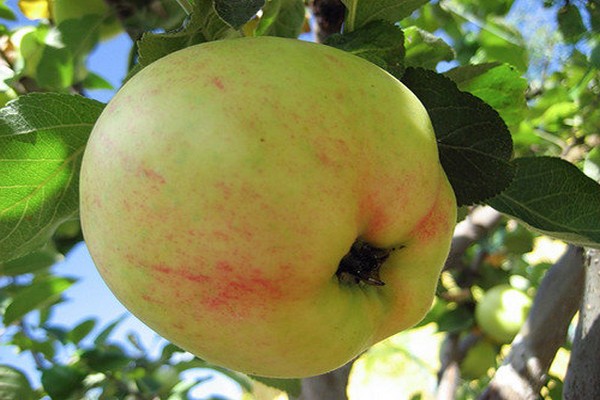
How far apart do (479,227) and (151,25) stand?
2.60 ft

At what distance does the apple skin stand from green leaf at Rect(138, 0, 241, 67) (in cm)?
12

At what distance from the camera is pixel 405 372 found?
4625 mm

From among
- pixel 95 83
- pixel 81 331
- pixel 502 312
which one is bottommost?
pixel 502 312

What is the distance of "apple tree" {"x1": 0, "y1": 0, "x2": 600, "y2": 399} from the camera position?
1.79ft

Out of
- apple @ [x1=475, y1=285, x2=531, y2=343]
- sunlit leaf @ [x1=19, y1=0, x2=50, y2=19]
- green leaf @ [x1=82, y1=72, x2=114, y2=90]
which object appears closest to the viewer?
sunlit leaf @ [x1=19, y1=0, x2=50, y2=19]

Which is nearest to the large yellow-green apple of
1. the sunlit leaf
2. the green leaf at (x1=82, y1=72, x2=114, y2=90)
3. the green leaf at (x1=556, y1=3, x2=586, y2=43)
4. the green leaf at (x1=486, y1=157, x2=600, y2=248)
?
the sunlit leaf

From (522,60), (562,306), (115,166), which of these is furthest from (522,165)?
(522,60)

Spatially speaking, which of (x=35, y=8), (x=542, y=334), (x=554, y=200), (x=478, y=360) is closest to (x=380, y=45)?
(x=554, y=200)

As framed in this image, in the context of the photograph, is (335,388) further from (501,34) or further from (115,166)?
(501,34)

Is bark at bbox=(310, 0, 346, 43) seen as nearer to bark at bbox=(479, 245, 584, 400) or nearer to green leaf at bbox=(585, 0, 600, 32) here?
green leaf at bbox=(585, 0, 600, 32)

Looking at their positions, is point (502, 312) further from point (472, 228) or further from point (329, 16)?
point (329, 16)

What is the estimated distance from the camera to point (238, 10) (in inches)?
24.8

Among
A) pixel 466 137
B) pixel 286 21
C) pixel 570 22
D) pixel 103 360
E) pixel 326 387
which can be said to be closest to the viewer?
pixel 466 137

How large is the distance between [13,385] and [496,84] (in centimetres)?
127
